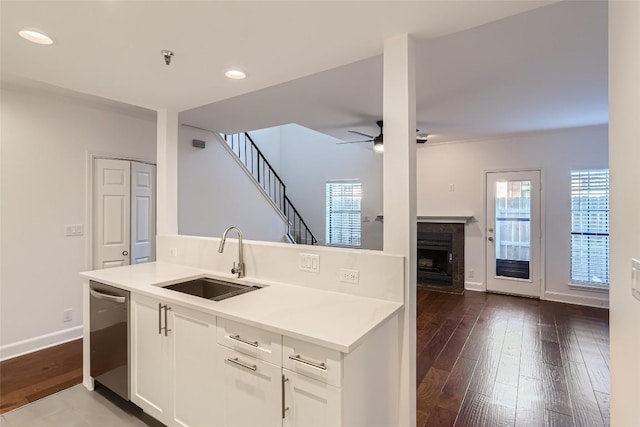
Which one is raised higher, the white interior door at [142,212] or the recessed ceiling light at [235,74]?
the recessed ceiling light at [235,74]

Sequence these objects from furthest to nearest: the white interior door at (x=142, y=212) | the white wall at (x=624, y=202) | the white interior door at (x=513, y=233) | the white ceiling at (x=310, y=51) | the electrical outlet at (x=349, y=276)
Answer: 1. the white interior door at (x=513, y=233)
2. the white interior door at (x=142, y=212)
3. the electrical outlet at (x=349, y=276)
4. the white ceiling at (x=310, y=51)
5. the white wall at (x=624, y=202)

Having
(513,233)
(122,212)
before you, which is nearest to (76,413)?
(122,212)

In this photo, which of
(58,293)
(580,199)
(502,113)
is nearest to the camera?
(58,293)

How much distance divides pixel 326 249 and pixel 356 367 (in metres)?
0.81

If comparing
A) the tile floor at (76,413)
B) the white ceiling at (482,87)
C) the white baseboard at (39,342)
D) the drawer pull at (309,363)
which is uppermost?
the white ceiling at (482,87)

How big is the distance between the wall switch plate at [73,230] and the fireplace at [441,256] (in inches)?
196

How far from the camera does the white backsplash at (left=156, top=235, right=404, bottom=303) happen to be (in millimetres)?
1791

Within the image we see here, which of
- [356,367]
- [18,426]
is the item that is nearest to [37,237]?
[18,426]

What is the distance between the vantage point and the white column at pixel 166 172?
10.2 ft

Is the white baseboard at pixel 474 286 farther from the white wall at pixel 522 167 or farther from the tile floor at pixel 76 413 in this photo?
the tile floor at pixel 76 413

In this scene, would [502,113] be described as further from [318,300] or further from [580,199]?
[318,300]

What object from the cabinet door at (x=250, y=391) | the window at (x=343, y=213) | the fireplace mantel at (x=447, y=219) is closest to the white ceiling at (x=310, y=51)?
the cabinet door at (x=250, y=391)

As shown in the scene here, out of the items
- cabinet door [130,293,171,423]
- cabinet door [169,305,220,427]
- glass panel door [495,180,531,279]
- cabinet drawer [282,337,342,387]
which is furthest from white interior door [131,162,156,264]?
glass panel door [495,180,531,279]

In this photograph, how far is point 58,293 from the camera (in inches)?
133
